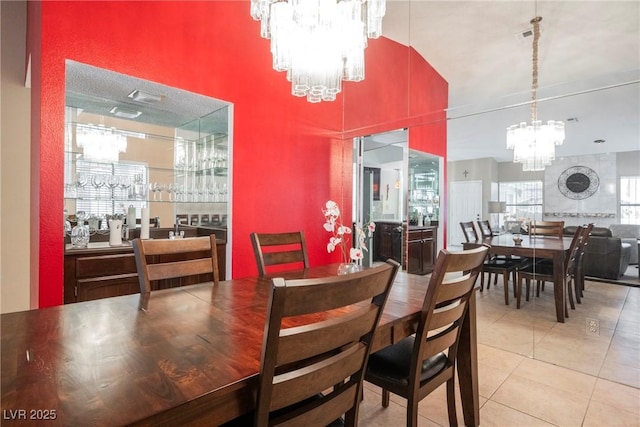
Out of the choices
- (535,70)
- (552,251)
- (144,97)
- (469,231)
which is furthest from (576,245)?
(144,97)

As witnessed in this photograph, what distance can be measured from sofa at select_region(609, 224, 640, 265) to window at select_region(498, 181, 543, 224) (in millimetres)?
616

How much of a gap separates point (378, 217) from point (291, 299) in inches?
172

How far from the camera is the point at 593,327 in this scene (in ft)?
9.07

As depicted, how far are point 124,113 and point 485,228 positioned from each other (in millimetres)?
3703

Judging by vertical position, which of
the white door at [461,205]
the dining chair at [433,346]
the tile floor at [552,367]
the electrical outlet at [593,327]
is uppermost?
the white door at [461,205]

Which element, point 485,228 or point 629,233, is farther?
point 485,228

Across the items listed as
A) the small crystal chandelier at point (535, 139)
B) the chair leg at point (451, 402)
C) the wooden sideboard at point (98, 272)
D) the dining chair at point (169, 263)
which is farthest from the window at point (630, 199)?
the wooden sideboard at point (98, 272)

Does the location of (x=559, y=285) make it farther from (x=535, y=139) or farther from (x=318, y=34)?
(x=318, y=34)

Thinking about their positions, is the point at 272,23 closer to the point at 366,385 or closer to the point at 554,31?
the point at 366,385

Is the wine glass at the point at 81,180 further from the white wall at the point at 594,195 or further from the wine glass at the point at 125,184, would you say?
the white wall at the point at 594,195

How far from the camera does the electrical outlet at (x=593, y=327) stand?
273cm

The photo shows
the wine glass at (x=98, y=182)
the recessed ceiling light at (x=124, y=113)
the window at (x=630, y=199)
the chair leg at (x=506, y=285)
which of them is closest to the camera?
the window at (x=630, y=199)

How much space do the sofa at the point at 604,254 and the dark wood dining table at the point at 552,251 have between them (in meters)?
0.14

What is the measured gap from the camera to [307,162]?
366 cm
